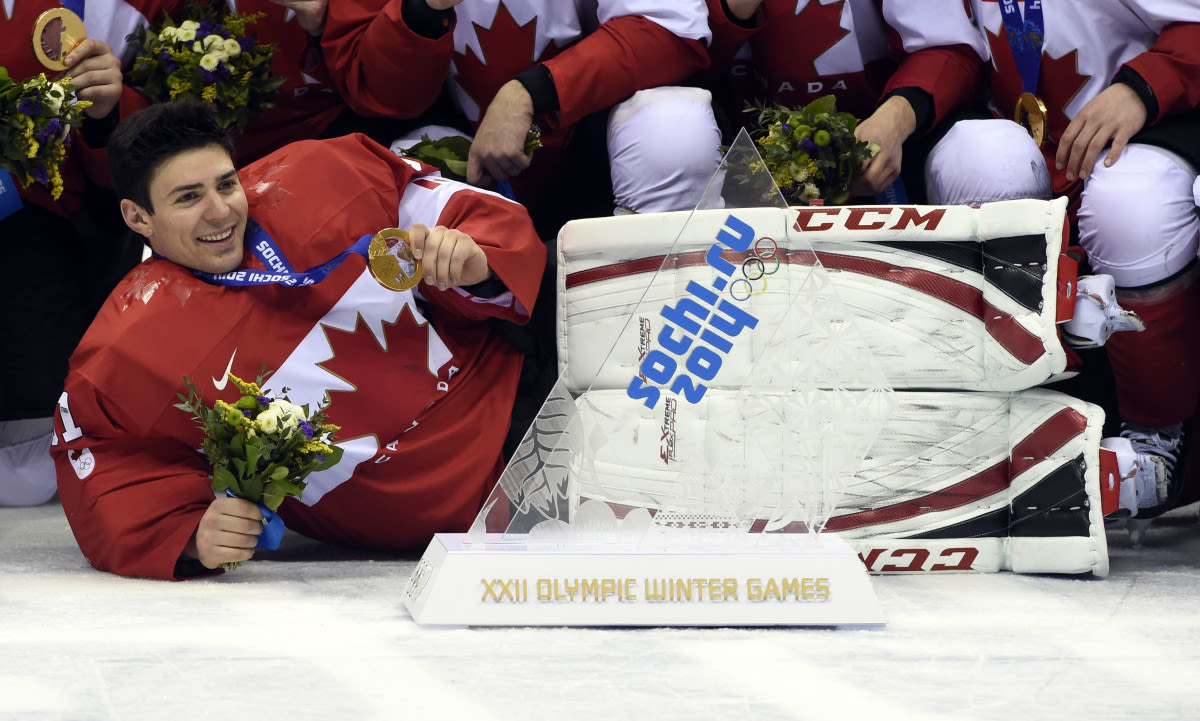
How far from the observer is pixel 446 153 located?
108 inches

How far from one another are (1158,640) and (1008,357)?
1.99 feet

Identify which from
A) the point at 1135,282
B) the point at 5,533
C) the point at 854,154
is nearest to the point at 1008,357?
the point at 1135,282

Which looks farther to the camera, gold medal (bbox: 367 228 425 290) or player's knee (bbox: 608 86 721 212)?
player's knee (bbox: 608 86 721 212)

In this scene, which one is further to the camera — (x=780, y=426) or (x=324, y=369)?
(x=324, y=369)

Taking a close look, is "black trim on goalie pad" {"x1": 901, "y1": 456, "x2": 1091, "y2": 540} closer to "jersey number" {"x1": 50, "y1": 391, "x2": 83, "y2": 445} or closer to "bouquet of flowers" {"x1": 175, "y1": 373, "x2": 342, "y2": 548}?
"bouquet of flowers" {"x1": 175, "y1": 373, "x2": 342, "y2": 548}

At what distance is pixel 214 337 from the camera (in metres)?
2.29

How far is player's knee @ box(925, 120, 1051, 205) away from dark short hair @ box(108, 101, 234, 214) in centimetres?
134

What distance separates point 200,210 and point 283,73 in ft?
2.13

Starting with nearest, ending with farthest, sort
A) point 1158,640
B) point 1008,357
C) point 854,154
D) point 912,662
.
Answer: point 912,662
point 1158,640
point 1008,357
point 854,154

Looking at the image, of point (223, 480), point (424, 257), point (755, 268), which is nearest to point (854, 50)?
point (755, 268)

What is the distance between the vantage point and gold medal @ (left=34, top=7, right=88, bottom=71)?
2615mm

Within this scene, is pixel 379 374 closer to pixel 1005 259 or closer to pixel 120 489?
pixel 120 489

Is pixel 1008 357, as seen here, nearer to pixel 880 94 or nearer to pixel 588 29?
pixel 880 94

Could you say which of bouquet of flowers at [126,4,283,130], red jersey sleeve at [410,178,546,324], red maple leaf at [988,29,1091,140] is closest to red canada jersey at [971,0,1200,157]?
red maple leaf at [988,29,1091,140]
